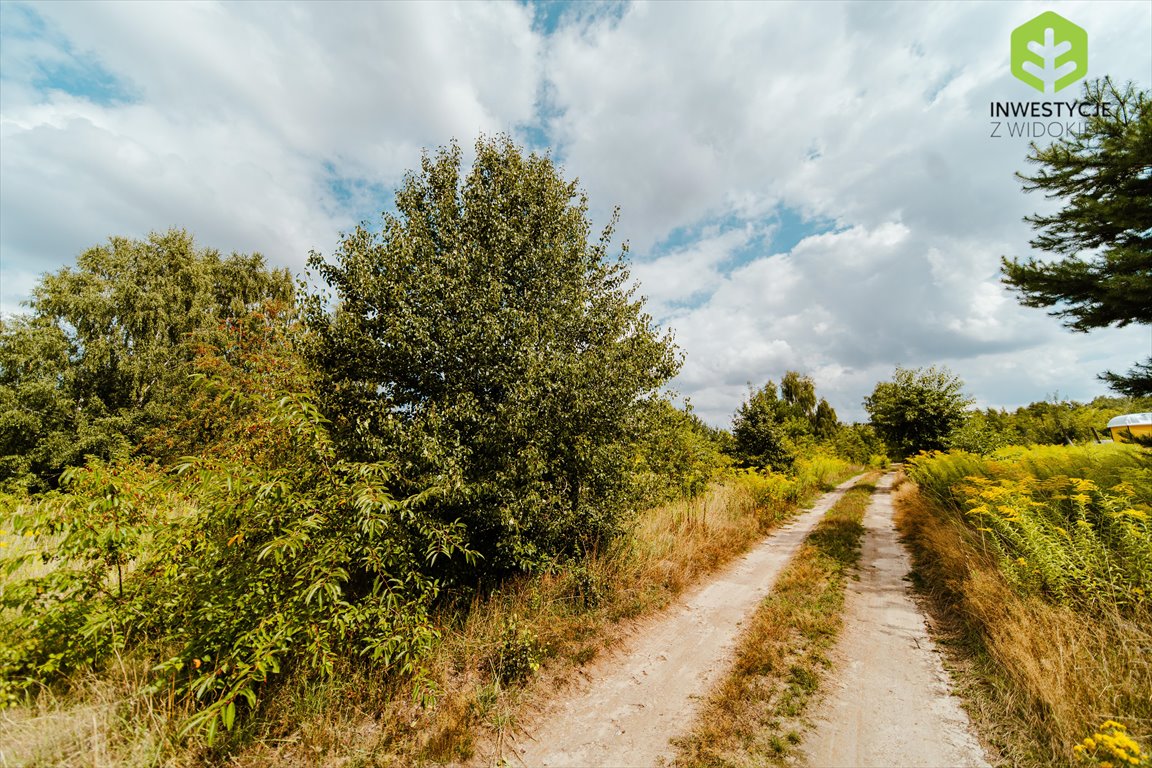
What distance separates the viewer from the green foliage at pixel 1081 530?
4719 millimetres

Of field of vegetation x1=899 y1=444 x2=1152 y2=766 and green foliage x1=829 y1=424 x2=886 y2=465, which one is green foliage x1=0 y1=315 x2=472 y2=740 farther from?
green foliage x1=829 y1=424 x2=886 y2=465

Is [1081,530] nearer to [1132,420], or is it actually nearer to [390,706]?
[390,706]

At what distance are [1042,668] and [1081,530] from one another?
10.9 ft

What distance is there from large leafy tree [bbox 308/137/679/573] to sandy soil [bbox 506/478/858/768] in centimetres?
174

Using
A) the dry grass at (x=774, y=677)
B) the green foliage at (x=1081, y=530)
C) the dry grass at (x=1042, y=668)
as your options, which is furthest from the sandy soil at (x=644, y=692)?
the green foliage at (x=1081, y=530)

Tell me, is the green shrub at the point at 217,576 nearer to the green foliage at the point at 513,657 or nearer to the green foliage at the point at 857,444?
the green foliage at the point at 513,657

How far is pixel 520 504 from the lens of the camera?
18.2ft

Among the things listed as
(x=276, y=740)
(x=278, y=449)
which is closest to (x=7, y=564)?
(x=278, y=449)

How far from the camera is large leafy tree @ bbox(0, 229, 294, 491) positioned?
1928cm

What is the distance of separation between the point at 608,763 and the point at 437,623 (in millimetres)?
2689

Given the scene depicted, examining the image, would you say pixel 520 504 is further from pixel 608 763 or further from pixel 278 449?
pixel 278 449

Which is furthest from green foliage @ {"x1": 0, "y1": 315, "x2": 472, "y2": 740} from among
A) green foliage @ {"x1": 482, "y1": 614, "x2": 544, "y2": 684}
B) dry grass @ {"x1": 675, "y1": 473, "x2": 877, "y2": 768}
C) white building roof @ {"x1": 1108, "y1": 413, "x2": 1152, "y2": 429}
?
white building roof @ {"x1": 1108, "y1": 413, "x2": 1152, "y2": 429}

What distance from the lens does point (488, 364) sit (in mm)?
5844

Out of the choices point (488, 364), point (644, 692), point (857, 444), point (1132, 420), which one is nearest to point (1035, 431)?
point (1132, 420)
